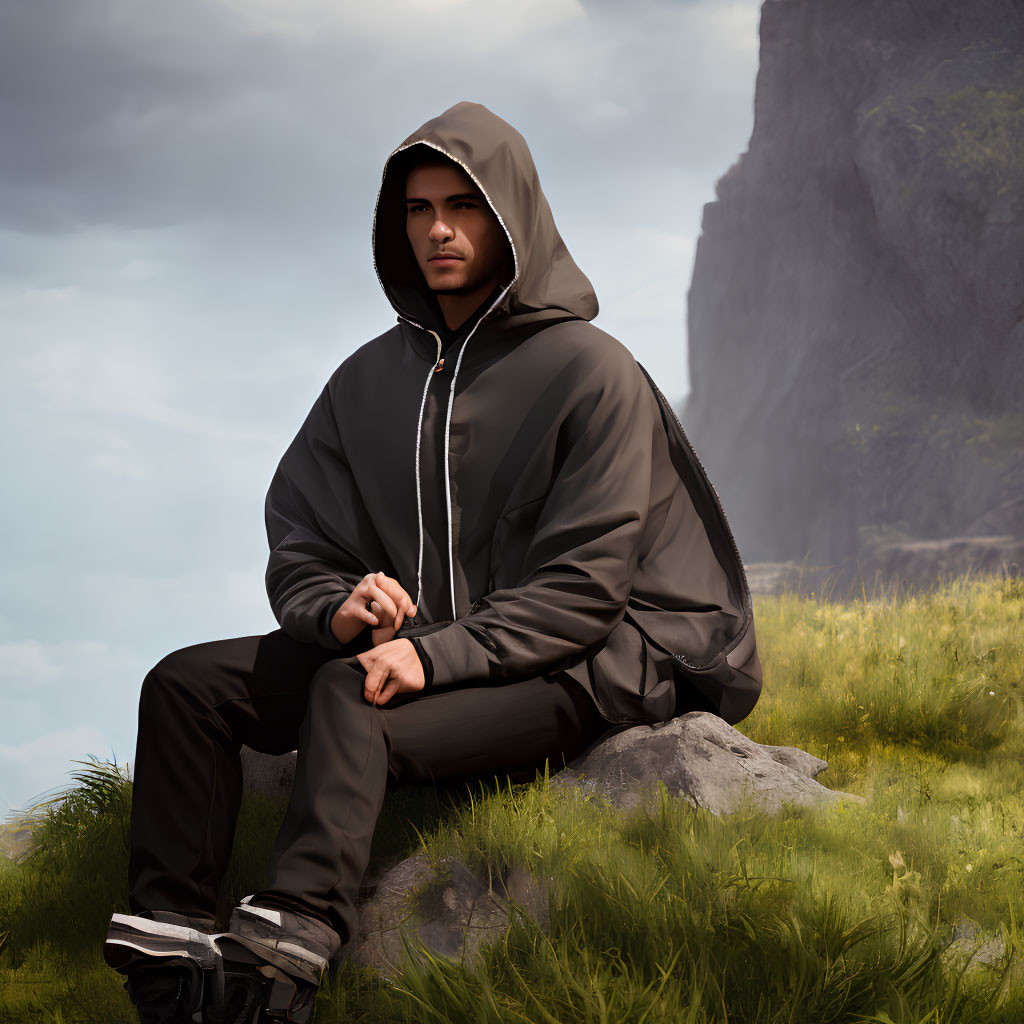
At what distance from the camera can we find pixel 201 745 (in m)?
2.94

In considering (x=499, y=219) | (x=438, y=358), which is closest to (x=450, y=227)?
(x=499, y=219)

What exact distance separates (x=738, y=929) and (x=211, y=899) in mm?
1380

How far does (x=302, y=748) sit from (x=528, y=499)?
3.44 feet

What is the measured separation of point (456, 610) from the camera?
3.34m

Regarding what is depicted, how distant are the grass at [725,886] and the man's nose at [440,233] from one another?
1.76m

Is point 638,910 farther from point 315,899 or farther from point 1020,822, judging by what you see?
point 1020,822

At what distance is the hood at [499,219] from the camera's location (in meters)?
3.35

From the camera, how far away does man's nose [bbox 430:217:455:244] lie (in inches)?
133

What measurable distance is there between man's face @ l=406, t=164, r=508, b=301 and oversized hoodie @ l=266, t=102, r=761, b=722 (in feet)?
0.34

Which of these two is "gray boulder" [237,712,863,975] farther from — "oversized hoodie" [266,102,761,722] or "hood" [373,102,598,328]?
"hood" [373,102,598,328]

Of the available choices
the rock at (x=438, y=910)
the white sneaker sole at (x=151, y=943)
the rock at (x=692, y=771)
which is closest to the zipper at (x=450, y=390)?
the rock at (x=692, y=771)

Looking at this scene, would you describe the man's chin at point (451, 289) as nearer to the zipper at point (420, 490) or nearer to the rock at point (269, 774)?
the zipper at point (420, 490)

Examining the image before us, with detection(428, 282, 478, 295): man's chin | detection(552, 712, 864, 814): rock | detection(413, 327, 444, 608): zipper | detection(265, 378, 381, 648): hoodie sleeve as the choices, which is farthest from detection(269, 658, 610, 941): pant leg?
detection(428, 282, 478, 295): man's chin

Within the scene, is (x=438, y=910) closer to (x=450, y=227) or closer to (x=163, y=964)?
(x=163, y=964)
